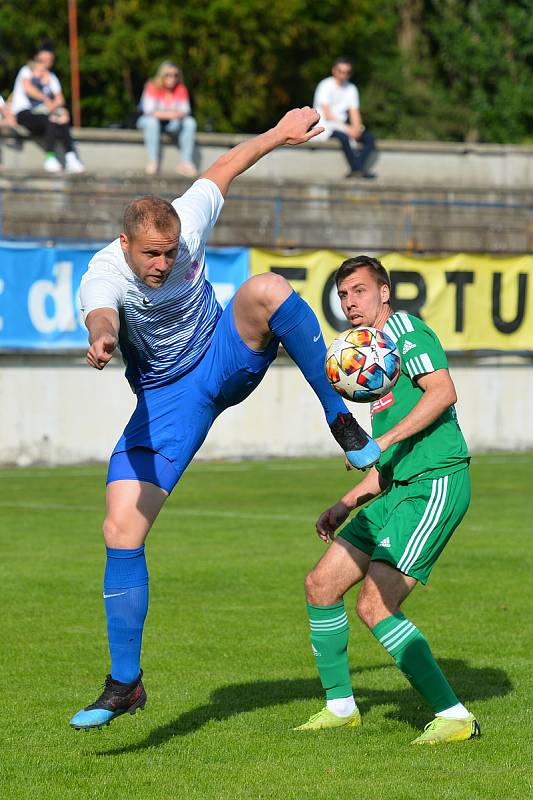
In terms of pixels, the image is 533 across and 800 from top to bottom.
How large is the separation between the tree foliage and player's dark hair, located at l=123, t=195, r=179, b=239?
2722 cm

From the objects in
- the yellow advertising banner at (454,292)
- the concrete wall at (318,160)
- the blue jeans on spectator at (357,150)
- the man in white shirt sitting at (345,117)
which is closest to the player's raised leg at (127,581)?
the yellow advertising banner at (454,292)

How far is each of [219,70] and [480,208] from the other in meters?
14.3

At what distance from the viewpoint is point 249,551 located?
12023 mm

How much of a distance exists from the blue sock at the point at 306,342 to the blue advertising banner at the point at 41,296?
1281 cm

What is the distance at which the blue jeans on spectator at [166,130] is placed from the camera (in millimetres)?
23375

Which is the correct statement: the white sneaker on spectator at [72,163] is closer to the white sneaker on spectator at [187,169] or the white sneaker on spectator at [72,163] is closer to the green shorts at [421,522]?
the white sneaker on spectator at [187,169]

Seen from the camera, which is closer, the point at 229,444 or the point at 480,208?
the point at 229,444

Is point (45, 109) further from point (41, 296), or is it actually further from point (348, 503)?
point (348, 503)

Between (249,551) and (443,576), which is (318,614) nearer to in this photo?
(443,576)

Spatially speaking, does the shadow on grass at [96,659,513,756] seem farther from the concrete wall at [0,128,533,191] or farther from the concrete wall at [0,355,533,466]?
the concrete wall at [0,128,533,191]

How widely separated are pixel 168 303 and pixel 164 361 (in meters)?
0.30

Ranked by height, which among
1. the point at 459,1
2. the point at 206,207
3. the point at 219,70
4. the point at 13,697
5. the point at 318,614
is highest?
the point at 459,1

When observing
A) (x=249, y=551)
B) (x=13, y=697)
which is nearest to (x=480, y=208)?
(x=249, y=551)

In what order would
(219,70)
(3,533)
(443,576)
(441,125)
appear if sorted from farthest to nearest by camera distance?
(441,125) → (219,70) → (3,533) → (443,576)
